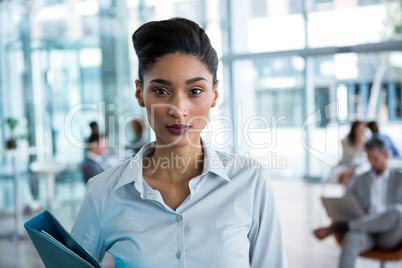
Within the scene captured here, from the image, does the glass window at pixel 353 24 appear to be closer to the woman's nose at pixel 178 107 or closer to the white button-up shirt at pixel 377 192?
the white button-up shirt at pixel 377 192

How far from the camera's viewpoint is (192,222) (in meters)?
1.06

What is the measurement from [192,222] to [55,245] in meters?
0.34

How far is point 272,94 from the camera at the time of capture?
7719 millimetres

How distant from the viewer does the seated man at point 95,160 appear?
407cm

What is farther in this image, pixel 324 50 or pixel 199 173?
pixel 324 50

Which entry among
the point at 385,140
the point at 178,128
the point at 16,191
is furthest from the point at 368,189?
the point at 16,191

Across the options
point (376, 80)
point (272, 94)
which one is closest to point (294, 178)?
point (272, 94)

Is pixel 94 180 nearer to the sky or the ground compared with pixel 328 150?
nearer to the sky

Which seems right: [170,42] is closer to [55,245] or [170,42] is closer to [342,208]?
[55,245]

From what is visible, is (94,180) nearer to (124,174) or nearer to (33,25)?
(124,174)

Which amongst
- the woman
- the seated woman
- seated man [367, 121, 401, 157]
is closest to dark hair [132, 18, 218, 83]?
the woman

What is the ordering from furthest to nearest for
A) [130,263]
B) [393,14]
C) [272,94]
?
[272,94] < [393,14] < [130,263]

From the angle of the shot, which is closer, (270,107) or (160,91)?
(160,91)

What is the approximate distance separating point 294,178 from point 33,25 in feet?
17.4
